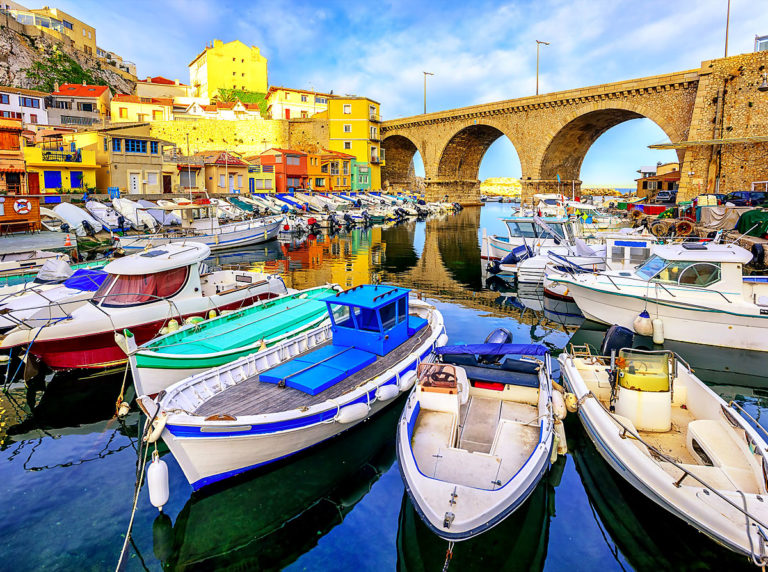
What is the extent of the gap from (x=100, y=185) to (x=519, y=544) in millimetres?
35563

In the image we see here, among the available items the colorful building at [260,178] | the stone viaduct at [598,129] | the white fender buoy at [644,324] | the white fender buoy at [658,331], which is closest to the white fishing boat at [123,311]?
the white fender buoy at [644,324]

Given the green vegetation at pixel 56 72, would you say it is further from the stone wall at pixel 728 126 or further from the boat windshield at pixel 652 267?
the boat windshield at pixel 652 267

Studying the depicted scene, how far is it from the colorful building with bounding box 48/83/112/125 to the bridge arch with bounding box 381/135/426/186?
32.2 meters

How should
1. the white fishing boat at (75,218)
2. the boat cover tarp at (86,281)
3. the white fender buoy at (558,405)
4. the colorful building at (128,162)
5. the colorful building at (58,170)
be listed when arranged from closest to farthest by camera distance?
the white fender buoy at (558,405)
the boat cover tarp at (86,281)
the white fishing boat at (75,218)
the colorful building at (58,170)
the colorful building at (128,162)

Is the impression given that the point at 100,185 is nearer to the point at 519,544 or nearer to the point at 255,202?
the point at 255,202

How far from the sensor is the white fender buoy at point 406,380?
264 inches

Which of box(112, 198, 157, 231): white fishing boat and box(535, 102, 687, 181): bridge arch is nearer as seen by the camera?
box(112, 198, 157, 231): white fishing boat

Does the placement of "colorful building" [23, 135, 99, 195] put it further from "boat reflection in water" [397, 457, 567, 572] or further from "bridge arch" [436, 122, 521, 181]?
"bridge arch" [436, 122, 521, 181]

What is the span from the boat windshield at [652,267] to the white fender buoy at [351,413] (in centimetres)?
789

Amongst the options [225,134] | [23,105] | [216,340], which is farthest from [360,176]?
[216,340]

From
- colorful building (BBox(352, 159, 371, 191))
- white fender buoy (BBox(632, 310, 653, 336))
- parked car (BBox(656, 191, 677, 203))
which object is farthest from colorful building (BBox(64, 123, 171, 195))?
parked car (BBox(656, 191, 677, 203))

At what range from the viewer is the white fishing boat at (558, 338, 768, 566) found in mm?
3980

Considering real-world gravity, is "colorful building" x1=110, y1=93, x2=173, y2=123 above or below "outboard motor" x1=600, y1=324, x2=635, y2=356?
above

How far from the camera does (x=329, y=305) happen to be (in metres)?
7.07
